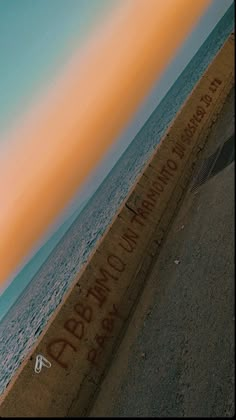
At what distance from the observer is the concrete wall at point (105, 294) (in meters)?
5.58

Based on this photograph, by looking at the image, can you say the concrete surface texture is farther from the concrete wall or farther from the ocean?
the ocean

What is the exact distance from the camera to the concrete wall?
5.58m

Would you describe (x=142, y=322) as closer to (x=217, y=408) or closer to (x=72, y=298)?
(x=72, y=298)

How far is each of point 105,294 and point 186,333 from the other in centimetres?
171

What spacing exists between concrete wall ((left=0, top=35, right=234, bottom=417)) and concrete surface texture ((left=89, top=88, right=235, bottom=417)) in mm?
254

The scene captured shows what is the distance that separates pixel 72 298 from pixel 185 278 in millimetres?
1682

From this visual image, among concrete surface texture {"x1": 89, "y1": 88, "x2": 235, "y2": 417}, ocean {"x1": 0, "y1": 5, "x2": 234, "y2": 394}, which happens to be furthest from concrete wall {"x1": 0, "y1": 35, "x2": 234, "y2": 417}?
ocean {"x1": 0, "y1": 5, "x2": 234, "y2": 394}

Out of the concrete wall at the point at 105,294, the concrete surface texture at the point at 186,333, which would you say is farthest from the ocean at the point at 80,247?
the concrete surface texture at the point at 186,333

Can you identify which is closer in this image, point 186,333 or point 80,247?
point 186,333

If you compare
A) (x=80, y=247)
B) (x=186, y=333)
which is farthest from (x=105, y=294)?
(x=80, y=247)

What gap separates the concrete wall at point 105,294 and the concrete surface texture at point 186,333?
0.25 m

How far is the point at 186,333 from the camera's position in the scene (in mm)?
4953

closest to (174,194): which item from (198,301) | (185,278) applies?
(185,278)

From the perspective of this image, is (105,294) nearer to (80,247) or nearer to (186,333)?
(186,333)
